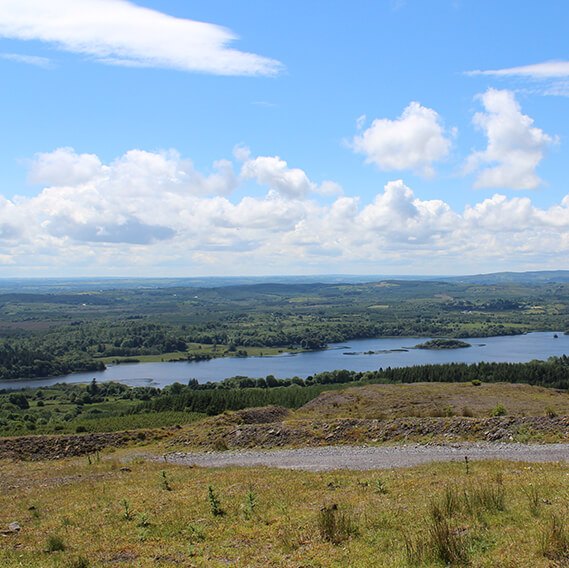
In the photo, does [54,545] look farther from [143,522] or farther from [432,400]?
[432,400]

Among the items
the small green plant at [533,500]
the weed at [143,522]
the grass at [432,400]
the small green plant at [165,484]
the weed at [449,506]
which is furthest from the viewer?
the grass at [432,400]

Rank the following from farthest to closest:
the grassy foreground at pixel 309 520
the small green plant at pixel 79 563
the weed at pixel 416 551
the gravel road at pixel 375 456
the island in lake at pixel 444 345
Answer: the island in lake at pixel 444 345 → the gravel road at pixel 375 456 → the small green plant at pixel 79 563 → the grassy foreground at pixel 309 520 → the weed at pixel 416 551

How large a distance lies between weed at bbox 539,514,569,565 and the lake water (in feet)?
406

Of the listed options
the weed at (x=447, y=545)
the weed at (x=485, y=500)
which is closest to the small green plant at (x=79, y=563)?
the weed at (x=447, y=545)

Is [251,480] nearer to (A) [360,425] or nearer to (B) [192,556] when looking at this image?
(B) [192,556]

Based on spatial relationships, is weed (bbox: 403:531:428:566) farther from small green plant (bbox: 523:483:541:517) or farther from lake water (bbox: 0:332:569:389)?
lake water (bbox: 0:332:569:389)

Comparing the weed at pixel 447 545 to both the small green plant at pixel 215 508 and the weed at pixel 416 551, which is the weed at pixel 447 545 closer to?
the weed at pixel 416 551

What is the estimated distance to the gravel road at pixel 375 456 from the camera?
21.2 meters

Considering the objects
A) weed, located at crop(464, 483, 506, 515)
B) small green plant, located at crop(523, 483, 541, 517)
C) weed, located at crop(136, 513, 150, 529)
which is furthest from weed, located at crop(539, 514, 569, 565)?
weed, located at crop(136, 513, 150, 529)

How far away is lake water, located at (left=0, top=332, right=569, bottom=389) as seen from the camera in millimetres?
143250

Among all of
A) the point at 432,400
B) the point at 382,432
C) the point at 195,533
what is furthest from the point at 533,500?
the point at 432,400

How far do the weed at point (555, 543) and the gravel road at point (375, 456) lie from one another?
Result: 36.1ft

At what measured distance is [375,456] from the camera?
75.8ft

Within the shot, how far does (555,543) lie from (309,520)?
17.5 ft
